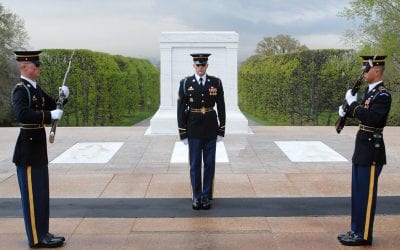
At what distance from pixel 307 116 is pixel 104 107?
28.0ft

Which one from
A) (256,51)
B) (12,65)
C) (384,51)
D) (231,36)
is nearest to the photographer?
(231,36)

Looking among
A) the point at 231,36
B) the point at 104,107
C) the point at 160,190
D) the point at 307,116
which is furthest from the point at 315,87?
the point at 160,190

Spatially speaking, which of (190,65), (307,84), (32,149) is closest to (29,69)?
(32,149)

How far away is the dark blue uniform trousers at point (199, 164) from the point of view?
503 cm

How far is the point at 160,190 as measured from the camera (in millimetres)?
5719

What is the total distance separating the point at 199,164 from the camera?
505cm

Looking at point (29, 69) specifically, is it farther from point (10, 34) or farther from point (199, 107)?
point (10, 34)

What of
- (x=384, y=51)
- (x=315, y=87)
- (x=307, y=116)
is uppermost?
(x=384, y=51)

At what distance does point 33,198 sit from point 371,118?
106 inches

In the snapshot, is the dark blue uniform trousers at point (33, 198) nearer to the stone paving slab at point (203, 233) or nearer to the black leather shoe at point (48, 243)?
the black leather shoe at point (48, 243)

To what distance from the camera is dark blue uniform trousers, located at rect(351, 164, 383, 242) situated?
12.9 feet

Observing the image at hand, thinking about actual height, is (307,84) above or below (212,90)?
below

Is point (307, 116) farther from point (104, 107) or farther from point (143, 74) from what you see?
point (143, 74)

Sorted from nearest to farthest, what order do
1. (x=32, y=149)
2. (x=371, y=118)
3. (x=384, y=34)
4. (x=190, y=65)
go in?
(x=371, y=118), (x=32, y=149), (x=190, y=65), (x=384, y=34)
